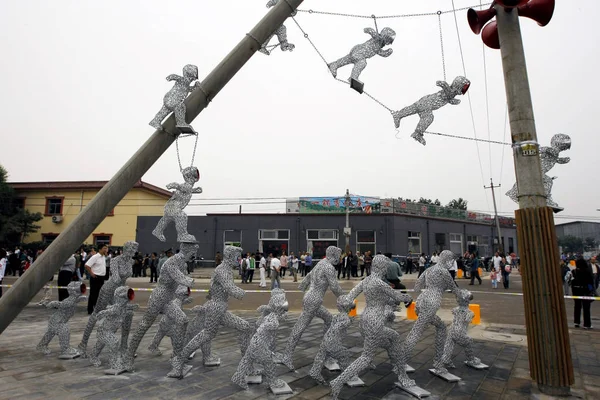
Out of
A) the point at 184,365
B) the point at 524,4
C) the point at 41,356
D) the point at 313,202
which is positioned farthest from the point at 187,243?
the point at 313,202

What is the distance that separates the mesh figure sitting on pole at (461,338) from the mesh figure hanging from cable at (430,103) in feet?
8.58

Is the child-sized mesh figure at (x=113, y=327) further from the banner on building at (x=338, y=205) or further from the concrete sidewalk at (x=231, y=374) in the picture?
the banner on building at (x=338, y=205)

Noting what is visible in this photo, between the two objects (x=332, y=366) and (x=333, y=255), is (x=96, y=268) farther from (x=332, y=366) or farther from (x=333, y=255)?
(x=332, y=366)

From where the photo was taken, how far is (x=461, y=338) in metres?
5.65

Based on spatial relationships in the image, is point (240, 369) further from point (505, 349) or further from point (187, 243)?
point (505, 349)

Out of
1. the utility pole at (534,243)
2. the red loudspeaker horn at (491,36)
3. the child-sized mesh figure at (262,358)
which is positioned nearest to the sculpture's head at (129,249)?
Result: the child-sized mesh figure at (262,358)

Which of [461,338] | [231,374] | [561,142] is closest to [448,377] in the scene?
[461,338]

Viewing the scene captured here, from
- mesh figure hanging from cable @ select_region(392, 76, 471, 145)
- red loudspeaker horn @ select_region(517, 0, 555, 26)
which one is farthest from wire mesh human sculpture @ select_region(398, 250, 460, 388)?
red loudspeaker horn @ select_region(517, 0, 555, 26)

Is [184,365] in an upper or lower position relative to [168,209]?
lower

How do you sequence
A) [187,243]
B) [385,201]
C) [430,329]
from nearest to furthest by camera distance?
1. [187,243]
2. [430,329]
3. [385,201]

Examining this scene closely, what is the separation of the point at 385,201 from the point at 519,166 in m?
22.2

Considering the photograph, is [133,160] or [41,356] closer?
[133,160]

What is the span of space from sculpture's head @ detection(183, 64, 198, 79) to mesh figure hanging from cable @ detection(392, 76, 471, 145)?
10.2 ft

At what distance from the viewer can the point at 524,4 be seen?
5297mm
